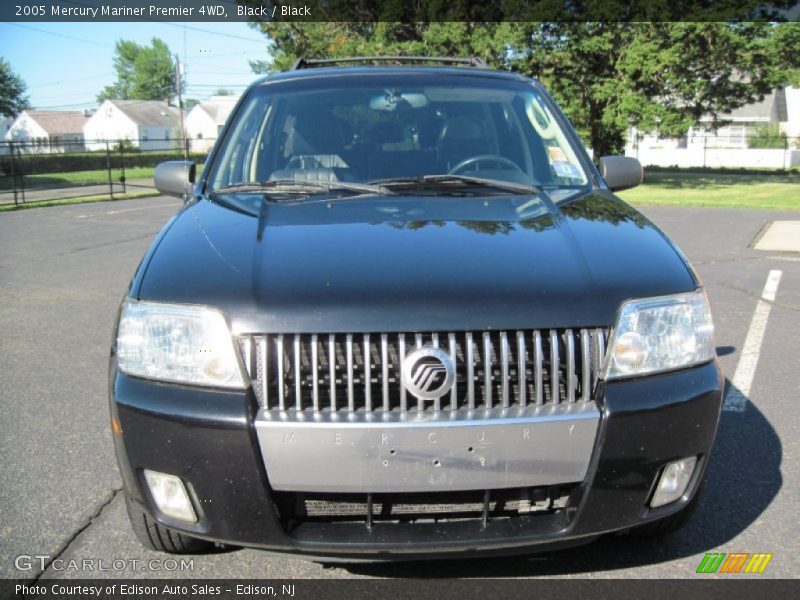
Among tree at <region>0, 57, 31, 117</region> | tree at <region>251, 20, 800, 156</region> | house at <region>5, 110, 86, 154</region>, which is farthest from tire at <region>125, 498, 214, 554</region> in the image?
Answer: house at <region>5, 110, 86, 154</region>

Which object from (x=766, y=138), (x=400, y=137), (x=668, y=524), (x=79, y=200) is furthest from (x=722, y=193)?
(x=766, y=138)

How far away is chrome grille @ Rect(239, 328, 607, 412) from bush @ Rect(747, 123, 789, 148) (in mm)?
49532

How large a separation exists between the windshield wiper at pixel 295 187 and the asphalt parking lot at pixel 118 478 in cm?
140

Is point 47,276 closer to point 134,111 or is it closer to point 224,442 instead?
point 224,442

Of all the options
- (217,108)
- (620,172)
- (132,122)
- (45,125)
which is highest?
(217,108)

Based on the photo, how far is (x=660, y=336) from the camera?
252 cm

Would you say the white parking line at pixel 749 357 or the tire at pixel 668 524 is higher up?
the tire at pixel 668 524

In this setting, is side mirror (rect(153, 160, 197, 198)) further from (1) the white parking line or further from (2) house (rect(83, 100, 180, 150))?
(2) house (rect(83, 100, 180, 150))

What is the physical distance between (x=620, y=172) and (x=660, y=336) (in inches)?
69.4

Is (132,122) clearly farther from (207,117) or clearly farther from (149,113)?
(207,117)

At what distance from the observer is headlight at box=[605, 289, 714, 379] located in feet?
8.00

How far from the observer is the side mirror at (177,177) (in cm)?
412

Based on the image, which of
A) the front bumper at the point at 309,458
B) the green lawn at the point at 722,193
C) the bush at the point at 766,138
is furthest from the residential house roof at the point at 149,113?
the front bumper at the point at 309,458

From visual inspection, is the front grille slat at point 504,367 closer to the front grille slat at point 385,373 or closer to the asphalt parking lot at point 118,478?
the front grille slat at point 385,373
